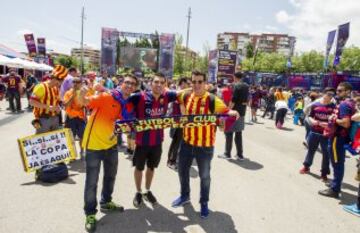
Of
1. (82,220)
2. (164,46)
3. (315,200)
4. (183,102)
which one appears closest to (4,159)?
(82,220)

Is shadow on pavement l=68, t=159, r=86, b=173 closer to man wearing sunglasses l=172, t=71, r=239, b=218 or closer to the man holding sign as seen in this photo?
the man holding sign

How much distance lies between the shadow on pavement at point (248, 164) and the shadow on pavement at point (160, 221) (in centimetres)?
291

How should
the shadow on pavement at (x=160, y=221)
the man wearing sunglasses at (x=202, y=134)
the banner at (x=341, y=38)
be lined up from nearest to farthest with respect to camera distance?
the shadow on pavement at (x=160, y=221) < the man wearing sunglasses at (x=202, y=134) < the banner at (x=341, y=38)

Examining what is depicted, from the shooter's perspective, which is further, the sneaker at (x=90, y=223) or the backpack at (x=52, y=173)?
the backpack at (x=52, y=173)

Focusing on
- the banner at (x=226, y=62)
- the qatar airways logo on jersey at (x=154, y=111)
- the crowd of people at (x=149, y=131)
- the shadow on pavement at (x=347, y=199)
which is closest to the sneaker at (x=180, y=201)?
the crowd of people at (x=149, y=131)

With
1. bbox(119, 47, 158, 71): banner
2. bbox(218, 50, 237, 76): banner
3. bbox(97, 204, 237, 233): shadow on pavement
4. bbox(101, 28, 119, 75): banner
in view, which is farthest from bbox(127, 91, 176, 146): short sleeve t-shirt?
bbox(119, 47, 158, 71): banner

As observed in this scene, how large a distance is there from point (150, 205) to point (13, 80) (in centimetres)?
1255

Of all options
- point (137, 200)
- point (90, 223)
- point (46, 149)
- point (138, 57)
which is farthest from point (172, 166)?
point (138, 57)

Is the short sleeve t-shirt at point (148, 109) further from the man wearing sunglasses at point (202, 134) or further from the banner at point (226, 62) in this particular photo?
the banner at point (226, 62)

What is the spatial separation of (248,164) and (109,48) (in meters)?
45.9

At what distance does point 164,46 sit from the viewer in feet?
168

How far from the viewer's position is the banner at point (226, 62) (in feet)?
132

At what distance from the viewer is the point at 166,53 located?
51.3 meters

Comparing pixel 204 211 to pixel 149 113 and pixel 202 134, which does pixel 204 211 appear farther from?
Result: pixel 149 113
